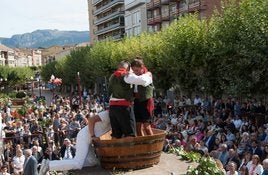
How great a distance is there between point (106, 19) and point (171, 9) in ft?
133

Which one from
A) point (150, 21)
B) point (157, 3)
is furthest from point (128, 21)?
point (157, 3)

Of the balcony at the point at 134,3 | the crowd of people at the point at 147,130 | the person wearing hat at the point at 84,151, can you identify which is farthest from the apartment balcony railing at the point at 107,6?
the person wearing hat at the point at 84,151

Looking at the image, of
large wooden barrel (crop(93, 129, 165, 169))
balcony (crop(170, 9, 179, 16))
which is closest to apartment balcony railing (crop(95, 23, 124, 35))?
balcony (crop(170, 9, 179, 16))

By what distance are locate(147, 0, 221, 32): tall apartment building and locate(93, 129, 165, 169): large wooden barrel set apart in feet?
131

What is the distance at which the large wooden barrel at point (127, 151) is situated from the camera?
22.4ft

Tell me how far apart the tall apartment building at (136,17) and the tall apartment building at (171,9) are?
2466 millimetres

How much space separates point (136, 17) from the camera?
73500mm

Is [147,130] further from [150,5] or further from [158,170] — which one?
[150,5]

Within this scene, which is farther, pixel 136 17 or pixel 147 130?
pixel 136 17

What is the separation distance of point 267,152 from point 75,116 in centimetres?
1268

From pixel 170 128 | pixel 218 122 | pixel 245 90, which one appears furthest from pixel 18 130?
pixel 245 90

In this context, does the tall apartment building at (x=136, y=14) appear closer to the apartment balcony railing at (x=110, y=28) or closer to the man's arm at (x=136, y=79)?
the apartment balcony railing at (x=110, y=28)

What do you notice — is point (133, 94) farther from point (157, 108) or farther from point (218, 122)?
point (157, 108)

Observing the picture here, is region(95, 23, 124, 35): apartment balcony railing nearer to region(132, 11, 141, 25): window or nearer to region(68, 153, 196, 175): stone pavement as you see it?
region(132, 11, 141, 25): window
